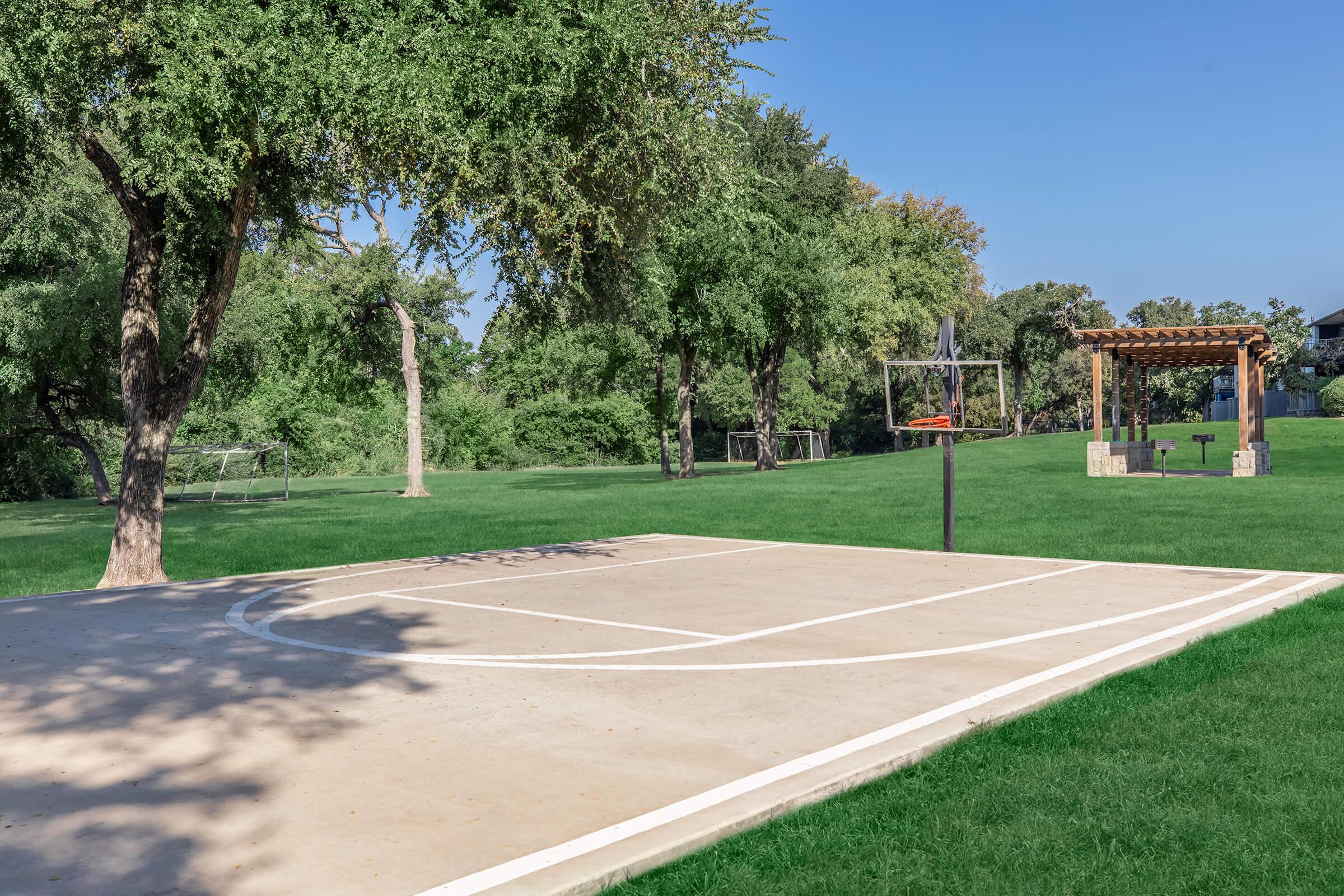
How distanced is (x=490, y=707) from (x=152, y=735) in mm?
1808

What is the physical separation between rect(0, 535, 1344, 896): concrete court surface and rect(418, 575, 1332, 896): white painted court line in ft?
0.06

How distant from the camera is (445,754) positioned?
5.48 m

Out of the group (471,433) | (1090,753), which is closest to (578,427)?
(471,433)

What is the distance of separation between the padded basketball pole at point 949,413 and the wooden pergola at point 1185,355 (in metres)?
13.9

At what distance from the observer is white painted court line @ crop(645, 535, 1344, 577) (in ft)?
40.5

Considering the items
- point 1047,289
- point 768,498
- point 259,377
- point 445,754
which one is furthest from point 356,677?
point 1047,289

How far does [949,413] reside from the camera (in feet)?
49.6

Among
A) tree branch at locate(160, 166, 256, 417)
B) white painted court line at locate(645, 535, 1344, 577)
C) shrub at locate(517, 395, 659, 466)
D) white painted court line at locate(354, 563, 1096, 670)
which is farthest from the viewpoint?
shrub at locate(517, 395, 659, 466)

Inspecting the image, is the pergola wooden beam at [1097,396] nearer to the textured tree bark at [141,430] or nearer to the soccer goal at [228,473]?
the soccer goal at [228,473]

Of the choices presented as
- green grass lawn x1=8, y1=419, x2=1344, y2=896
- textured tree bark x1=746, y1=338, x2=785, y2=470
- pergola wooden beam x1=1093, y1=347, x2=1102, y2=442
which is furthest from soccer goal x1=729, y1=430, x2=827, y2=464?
green grass lawn x1=8, y1=419, x2=1344, y2=896

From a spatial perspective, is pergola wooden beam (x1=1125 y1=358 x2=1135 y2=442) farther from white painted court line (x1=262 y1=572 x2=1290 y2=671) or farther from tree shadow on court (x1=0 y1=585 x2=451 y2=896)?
tree shadow on court (x1=0 y1=585 x2=451 y2=896)

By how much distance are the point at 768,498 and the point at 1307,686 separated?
19364 mm

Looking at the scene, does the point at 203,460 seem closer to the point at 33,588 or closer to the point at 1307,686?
the point at 33,588

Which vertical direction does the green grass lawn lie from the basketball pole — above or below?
below
